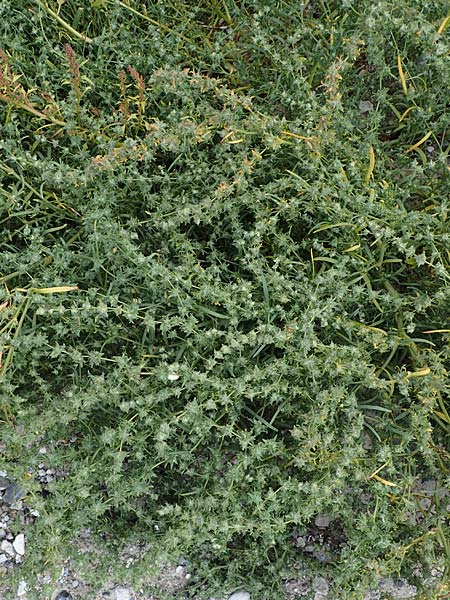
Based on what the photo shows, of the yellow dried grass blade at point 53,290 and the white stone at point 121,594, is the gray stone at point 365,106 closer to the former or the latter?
the yellow dried grass blade at point 53,290

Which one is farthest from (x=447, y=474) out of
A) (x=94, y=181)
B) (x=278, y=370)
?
(x=94, y=181)

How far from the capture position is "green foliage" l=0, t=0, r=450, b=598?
116 inches

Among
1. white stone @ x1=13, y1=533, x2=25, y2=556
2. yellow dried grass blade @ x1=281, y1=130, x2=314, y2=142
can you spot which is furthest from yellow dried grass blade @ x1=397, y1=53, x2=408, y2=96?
white stone @ x1=13, y1=533, x2=25, y2=556

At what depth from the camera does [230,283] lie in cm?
318

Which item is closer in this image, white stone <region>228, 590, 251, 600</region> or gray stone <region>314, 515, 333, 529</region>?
white stone <region>228, 590, 251, 600</region>

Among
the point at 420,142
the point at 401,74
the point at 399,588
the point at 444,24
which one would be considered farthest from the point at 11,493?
the point at 444,24

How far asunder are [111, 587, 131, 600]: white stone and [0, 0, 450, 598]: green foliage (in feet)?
1.10

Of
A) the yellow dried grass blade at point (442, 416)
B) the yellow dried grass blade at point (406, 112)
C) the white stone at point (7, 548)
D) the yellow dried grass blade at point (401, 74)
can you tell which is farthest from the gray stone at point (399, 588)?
the yellow dried grass blade at point (401, 74)

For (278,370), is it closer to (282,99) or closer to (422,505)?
(422,505)

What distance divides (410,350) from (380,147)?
45.6 inches

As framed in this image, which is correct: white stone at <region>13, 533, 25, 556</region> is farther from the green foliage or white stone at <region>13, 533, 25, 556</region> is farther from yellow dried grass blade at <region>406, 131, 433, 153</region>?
yellow dried grass blade at <region>406, 131, 433, 153</region>

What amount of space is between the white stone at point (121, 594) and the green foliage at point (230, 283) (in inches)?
13.1

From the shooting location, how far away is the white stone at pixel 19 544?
11.2ft

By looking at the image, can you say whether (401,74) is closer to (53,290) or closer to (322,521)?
(53,290)
